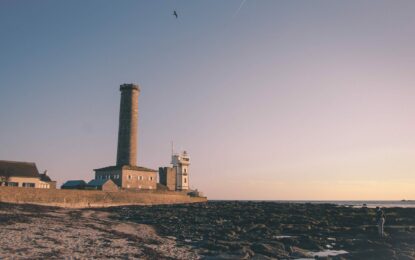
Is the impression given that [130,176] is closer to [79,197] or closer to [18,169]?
[18,169]

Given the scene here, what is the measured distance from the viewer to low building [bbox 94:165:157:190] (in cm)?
6569

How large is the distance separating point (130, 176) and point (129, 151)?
17.7 feet

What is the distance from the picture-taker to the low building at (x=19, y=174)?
51.7 m

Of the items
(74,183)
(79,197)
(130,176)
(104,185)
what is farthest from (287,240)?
(74,183)

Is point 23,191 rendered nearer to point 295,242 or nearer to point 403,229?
point 295,242

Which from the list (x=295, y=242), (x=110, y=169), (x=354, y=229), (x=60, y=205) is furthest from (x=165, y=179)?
(x=295, y=242)

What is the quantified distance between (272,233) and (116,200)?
3096cm

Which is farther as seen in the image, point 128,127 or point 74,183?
point 128,127

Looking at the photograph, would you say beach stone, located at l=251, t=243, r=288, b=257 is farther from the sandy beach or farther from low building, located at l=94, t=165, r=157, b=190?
low building, located at l=94, t=165, r=157, b=190

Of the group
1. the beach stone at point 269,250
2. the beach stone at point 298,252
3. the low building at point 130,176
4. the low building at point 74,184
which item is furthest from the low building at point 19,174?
the beach stone at point 298,252

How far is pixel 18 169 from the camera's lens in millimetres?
53969

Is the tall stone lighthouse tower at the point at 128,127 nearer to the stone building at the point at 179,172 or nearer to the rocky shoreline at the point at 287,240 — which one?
the stone building at the point at 179,172

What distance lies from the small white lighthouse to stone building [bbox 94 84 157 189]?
1433cm

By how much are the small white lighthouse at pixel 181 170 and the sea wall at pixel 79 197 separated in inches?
765
